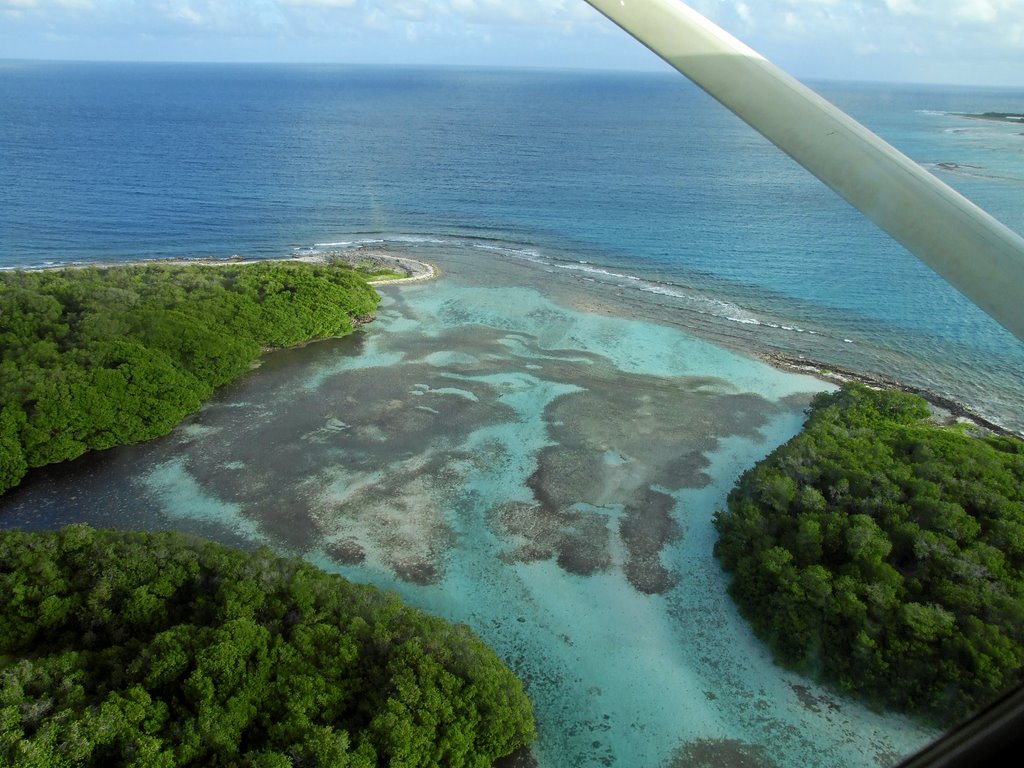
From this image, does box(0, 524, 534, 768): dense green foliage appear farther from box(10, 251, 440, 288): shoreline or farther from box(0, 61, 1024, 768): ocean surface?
box(10, 251, 440, 288): shoreline

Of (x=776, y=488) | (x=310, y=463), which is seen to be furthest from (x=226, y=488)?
(x=776, y=488)

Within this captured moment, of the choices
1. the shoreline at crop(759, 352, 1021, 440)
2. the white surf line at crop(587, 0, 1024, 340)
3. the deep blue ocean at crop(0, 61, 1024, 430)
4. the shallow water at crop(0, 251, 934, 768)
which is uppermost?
the white surf line at crop(587, 0, 1024, 340)

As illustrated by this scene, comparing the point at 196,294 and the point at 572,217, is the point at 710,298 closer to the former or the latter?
the point at 572,217

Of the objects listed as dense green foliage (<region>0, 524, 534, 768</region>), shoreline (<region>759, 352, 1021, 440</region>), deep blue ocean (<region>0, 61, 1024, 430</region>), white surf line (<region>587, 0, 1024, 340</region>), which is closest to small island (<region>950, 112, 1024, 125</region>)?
deep blue ocean (<region>0, 61, 1024, 430</region>)

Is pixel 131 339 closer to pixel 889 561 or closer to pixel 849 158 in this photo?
pixel 889 561

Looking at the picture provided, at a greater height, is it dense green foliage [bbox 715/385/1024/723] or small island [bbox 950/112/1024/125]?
small island [bbox 950/112/1024/125]

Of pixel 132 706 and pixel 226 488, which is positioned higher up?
pixel 132 706

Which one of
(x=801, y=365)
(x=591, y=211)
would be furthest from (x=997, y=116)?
(x=801, y=365)
